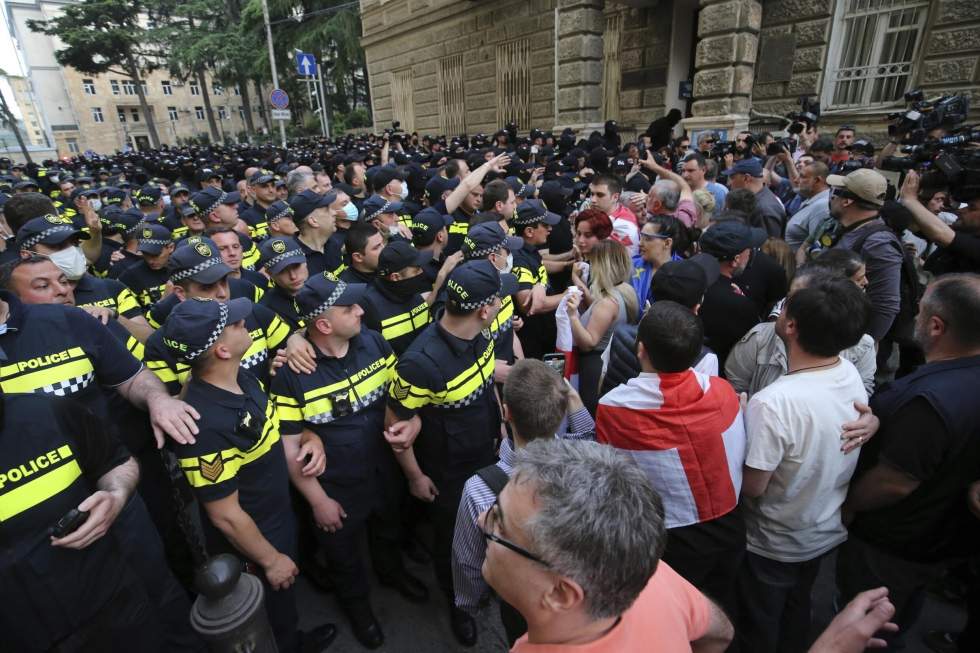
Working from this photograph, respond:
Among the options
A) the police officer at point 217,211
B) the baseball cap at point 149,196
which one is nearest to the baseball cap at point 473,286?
the police officer at point 217,211

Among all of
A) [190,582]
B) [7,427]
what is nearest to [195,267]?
[7,427]

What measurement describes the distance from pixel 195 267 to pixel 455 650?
9.06ft

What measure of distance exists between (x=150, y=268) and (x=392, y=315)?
2.46m

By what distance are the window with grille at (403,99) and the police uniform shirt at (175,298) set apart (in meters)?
19.0

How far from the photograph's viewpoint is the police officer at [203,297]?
9.59ft

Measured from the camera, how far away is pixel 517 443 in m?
2.11

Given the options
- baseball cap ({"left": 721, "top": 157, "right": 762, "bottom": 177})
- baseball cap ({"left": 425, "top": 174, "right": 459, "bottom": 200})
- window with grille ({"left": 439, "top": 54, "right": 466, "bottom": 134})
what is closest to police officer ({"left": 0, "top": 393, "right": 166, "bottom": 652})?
baseball cap ({"left": 425, "top": 174, "right": 459, "bottom": 200})

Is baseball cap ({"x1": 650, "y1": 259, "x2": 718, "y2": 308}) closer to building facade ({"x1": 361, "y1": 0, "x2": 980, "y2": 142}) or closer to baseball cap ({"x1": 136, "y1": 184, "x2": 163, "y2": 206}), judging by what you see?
baseball cap ({"x1": 136, "y1": 184, "x2": 163, "y2": 206})

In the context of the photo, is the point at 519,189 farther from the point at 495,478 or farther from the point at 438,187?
the point at 495,478

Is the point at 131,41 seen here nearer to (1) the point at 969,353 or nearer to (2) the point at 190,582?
(2) the point at 190,582

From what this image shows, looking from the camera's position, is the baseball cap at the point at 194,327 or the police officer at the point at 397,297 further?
the police officer at the point at 397,297

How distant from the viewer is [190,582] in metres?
3.26

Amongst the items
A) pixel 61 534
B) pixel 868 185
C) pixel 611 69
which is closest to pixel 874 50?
pixel 611 69

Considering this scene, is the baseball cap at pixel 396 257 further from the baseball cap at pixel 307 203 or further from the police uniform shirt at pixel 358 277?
the baseball cap at pixel 307 203
